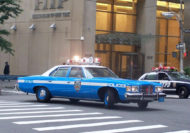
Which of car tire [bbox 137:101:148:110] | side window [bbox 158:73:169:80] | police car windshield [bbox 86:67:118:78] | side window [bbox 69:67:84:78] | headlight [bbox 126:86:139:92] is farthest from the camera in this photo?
side window [bbox 158:73:169:80]

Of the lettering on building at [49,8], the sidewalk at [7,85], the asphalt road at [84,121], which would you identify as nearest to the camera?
the asphalt road at [84,121]

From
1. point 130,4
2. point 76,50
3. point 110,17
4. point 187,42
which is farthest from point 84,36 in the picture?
point 187,42

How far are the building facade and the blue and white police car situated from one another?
16.5m

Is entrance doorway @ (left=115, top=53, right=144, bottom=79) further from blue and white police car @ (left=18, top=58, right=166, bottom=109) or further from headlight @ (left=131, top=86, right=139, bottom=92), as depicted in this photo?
headlight @ (left=131, top=86, right=139, bottom=92)

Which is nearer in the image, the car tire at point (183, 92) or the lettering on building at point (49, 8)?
the car tire at point (183, 92)

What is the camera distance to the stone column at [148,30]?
37125mm

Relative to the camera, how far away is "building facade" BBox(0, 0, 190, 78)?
33.9 meters

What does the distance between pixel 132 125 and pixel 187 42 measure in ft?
96.7

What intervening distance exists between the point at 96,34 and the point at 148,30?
495 centimetres

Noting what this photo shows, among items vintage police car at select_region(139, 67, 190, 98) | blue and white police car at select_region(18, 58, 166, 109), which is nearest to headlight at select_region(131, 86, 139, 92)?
blue and white police car at select_region(18, 58, 166, 109)

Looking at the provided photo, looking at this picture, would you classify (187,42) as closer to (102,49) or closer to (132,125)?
(102,49)

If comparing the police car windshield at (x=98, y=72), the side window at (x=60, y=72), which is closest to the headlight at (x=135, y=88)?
the police car windshield at (x=98, y=72)

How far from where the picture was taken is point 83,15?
33438 millimetres

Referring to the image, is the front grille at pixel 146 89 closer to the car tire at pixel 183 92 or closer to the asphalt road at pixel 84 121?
the asphalt road at pixel 84 121
